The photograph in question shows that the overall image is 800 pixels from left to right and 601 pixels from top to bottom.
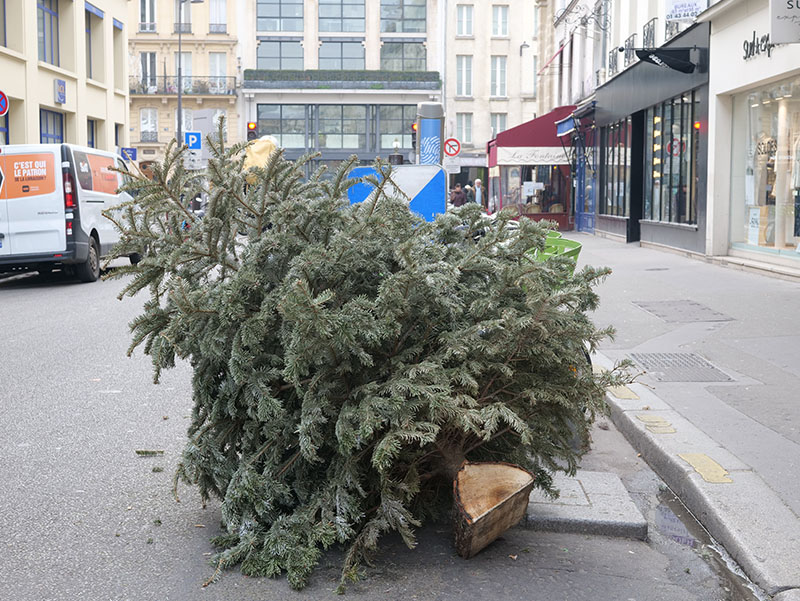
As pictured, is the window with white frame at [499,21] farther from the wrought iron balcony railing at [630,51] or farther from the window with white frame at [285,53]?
the wrought iron balcony railing at [630,51]

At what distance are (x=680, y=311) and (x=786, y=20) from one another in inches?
148

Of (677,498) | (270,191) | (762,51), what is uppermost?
(762,51)

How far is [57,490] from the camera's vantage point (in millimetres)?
4801

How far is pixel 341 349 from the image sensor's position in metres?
3.63

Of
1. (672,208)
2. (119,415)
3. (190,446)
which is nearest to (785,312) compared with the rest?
(119,415)

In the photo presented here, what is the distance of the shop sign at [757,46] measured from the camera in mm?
15016

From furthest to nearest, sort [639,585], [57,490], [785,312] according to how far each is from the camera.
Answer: [785,312], [57,490], [639,585]

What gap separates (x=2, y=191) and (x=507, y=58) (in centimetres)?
5189

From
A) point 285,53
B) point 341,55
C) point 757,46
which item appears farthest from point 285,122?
point 757,46

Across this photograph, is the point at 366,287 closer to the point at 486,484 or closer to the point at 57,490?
the point at 486,484

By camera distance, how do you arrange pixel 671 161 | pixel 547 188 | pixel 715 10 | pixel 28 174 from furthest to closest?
pixel 547 188 < pixel 671 161 < pixel 715 10 < pixel 28 174

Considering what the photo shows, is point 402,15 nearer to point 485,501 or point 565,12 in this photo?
point 565,12

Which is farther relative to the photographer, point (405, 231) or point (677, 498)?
point (677, 498)

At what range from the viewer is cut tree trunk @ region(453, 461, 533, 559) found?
3783mm
